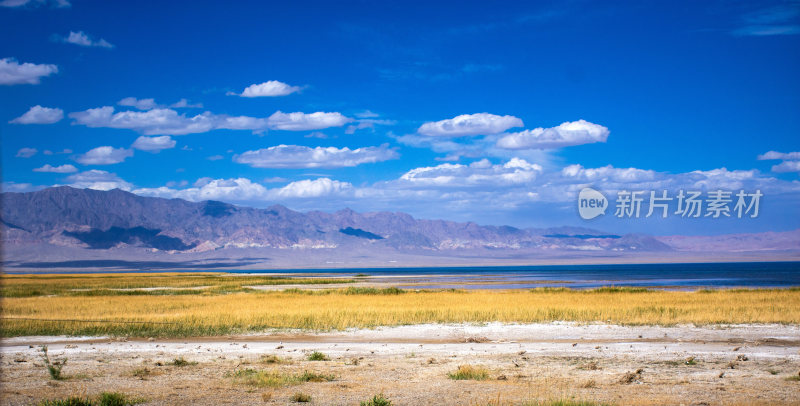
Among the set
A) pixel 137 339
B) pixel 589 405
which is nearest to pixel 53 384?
pixel 137 339

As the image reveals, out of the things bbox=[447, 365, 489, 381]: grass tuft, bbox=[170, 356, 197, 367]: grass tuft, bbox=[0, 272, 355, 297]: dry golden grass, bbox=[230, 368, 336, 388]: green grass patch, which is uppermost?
bbox=[447, 365, 489, 381]: grass tuft

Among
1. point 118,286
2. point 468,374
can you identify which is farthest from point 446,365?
point 118,286

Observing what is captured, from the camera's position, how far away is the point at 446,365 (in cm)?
1717

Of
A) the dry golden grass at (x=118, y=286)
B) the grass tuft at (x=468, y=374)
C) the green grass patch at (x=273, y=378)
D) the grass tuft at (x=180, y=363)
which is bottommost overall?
the dry golden grass at (x=118, y=286)

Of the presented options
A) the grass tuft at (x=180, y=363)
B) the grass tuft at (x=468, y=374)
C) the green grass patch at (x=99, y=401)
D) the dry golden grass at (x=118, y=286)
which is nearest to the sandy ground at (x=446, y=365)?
the grass tuft at (x=180, y=363)

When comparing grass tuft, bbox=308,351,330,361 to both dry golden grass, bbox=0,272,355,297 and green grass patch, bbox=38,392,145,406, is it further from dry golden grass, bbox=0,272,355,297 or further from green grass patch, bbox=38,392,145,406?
dry golden grass, bbox=0,272,355,297

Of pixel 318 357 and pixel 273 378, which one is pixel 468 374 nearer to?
pixel 273 378

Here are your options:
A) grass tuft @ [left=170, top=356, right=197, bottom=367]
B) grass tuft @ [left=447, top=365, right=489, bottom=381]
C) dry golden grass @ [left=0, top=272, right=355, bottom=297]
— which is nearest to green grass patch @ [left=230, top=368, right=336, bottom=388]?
grass tuft @ [left=170, top=356, right=197, bottom=367]

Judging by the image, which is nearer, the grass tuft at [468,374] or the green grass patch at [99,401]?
the green grass patch at [99,401]

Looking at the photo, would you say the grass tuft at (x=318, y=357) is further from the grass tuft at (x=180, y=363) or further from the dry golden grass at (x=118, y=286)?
the dry golden grass at (x=118, y=286)

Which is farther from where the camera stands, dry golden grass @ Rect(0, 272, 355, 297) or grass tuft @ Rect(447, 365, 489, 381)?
dry golden grass @ Rect(0, 272, 355, 297)

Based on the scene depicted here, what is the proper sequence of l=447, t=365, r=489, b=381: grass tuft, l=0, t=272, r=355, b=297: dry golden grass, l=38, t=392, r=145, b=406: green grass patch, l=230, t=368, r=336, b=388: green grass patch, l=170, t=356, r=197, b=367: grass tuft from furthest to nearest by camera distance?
l=0, t=272, r=355, b=297: dry golden grass, l=170, t=356, r=197, b=367: grass tuft, l=447, t=365, r=489, b=381: grass tuft, l=230, t=368, r=336, b=388: green grass patch, l=38, t=392, r=145, b=406: green grass patch

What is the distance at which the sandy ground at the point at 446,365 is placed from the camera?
13180mm

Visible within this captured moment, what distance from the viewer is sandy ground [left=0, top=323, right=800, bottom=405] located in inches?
519
